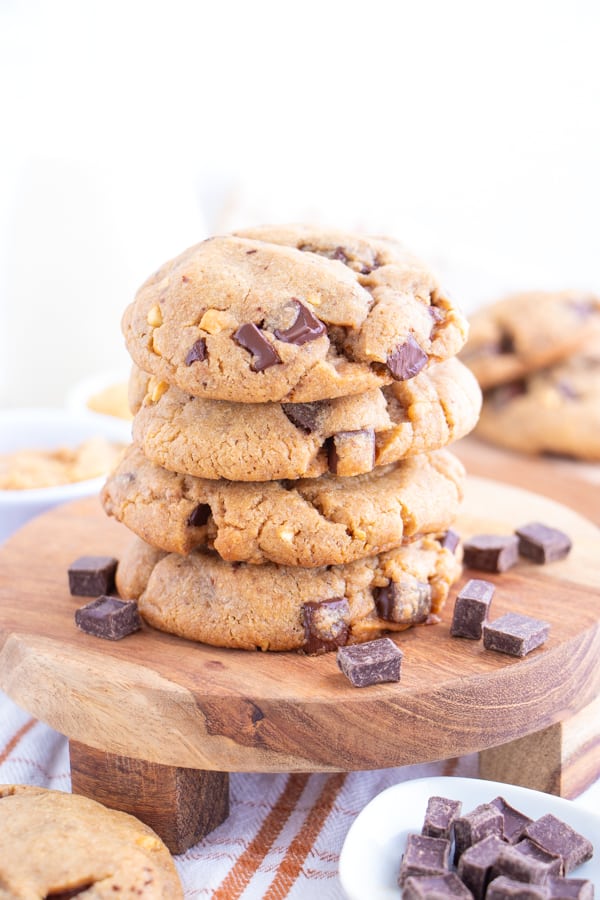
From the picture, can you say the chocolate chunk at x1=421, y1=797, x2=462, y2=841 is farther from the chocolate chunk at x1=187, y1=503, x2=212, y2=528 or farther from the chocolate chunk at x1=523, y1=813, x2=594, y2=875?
the chocolate chunk at x1=187, y1=503, x2=212, y2=528

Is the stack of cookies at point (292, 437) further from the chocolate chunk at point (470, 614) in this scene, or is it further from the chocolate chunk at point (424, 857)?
the chocolate chunk at point (424, 857)

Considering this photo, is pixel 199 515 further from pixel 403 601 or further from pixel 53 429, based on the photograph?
pixel 53 429

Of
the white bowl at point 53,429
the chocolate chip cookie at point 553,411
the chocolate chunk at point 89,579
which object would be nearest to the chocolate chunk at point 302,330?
the chocolate chunk at point 89,579

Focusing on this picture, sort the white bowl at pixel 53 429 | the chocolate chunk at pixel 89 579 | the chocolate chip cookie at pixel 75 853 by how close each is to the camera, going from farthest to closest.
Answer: the white bowl at pixel 53 429
the chocolate chunk at pixel 89 579
the chocolate chip cookie at pixel 75 853

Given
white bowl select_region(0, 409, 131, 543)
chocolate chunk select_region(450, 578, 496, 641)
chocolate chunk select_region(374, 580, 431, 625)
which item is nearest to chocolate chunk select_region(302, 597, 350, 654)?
chocolate chunk select_region(374, 580, 431, 625)

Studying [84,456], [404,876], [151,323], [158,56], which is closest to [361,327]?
[151,323]

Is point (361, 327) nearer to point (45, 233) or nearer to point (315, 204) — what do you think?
point (45, 233)

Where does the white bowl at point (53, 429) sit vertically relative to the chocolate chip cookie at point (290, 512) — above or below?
below
